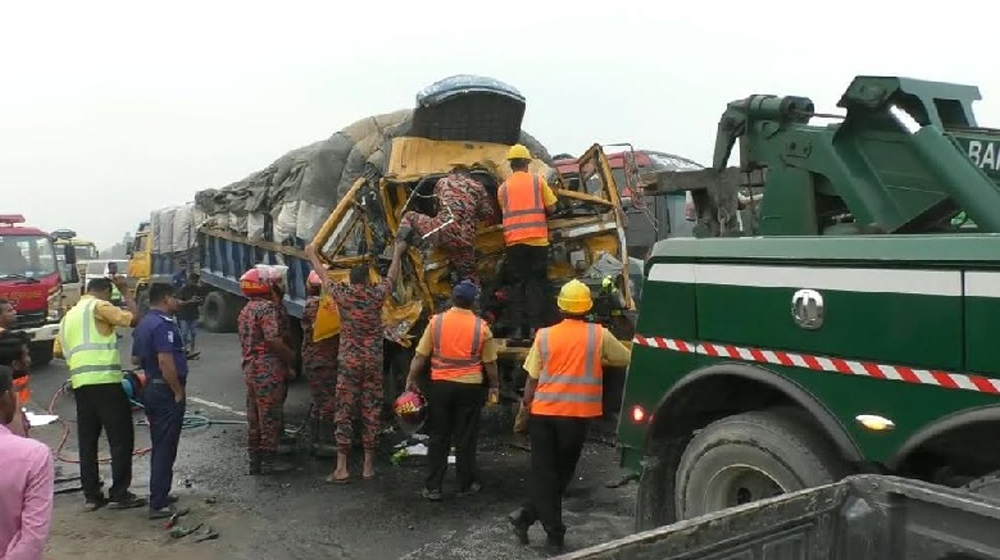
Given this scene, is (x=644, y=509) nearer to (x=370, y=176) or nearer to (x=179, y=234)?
(x=370, y=176)

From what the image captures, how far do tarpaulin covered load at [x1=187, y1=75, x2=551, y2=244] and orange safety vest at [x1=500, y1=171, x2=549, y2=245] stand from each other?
149 cm

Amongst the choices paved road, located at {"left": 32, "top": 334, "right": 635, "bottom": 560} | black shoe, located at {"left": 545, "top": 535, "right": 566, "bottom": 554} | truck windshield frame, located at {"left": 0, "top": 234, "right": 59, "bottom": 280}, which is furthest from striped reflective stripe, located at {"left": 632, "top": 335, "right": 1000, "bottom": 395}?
truck windshield frame, located at {"left": 0, "top": 234, "right": 59, "bottom": 280}

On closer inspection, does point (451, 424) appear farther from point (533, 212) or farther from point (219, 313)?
point (219, 313)

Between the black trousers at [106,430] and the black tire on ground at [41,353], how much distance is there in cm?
773

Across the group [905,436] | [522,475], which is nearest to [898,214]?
[905,436]

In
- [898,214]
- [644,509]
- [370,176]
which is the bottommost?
[644,509]

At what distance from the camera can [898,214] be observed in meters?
3.50

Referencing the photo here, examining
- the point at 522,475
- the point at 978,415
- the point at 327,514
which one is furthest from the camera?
the point at 522,475

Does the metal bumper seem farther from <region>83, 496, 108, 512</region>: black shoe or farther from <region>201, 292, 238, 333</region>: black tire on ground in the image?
<region>83, 496, 108, 512</region>: black shoe

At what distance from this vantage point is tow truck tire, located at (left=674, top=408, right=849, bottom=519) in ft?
10.3

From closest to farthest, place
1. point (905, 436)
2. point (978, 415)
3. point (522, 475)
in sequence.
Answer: point (978, 415) → point (905, 436) → point (522, 475)

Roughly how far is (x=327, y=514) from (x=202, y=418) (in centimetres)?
369

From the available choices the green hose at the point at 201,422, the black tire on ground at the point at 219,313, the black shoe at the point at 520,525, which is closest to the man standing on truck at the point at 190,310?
the black tire on ground at the point at 219,313

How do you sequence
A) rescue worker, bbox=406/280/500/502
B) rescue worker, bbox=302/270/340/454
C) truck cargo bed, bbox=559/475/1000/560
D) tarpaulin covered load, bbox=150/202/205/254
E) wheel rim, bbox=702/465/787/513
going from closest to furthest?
truck cargo bed, bbox=559/475/1000/560 < wheel rim, bbox=702/465/787/513 < rescue worker, bbox=406/280/500/502 < rescue worker, bbox=302/270/340/454 < tarpaulin covered load, bbox=150/202/205/254
